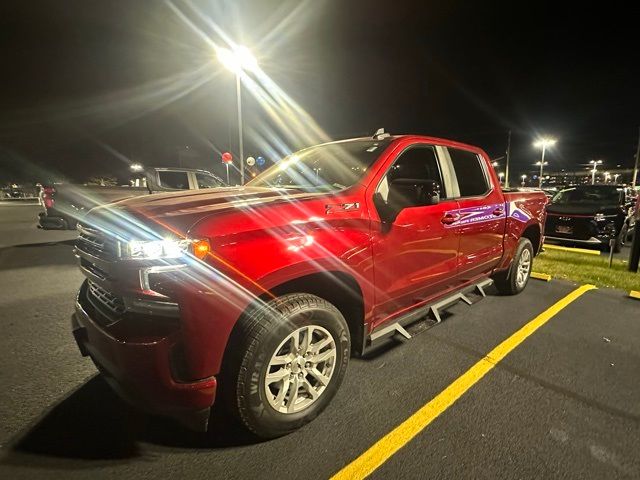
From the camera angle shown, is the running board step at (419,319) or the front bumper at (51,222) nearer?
the running board step at (419,319)

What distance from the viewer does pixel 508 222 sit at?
423cm

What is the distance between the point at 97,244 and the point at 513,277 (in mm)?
4630

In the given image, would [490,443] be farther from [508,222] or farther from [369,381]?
[508,222]

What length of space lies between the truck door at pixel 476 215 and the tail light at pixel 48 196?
10.7 m

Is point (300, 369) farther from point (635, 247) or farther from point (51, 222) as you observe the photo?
point (51, 222)

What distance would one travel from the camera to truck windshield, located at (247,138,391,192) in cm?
281

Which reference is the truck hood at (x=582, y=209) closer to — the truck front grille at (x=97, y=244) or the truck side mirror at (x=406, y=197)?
the truck side mirror at (x=406, y=197)

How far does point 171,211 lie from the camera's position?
2.07m

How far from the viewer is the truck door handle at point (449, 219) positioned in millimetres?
3133

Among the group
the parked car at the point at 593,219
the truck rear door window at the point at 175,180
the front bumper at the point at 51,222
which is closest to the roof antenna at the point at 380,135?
the parked car at the point at 593,219

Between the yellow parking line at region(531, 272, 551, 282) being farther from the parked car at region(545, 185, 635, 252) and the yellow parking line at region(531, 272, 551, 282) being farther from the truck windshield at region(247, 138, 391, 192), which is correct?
the truck windshield at region(247, 138, 391, 192)

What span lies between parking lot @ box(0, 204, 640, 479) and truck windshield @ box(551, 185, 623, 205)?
651 cm

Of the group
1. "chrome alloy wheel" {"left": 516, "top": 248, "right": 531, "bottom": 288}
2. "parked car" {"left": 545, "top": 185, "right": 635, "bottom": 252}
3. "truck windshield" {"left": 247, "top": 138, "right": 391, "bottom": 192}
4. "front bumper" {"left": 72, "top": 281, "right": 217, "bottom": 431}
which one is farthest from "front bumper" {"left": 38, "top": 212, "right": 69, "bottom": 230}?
"parked car" {"left": 545, "top": 185, "right": 635, "bottom": 252}

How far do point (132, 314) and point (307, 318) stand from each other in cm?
97
